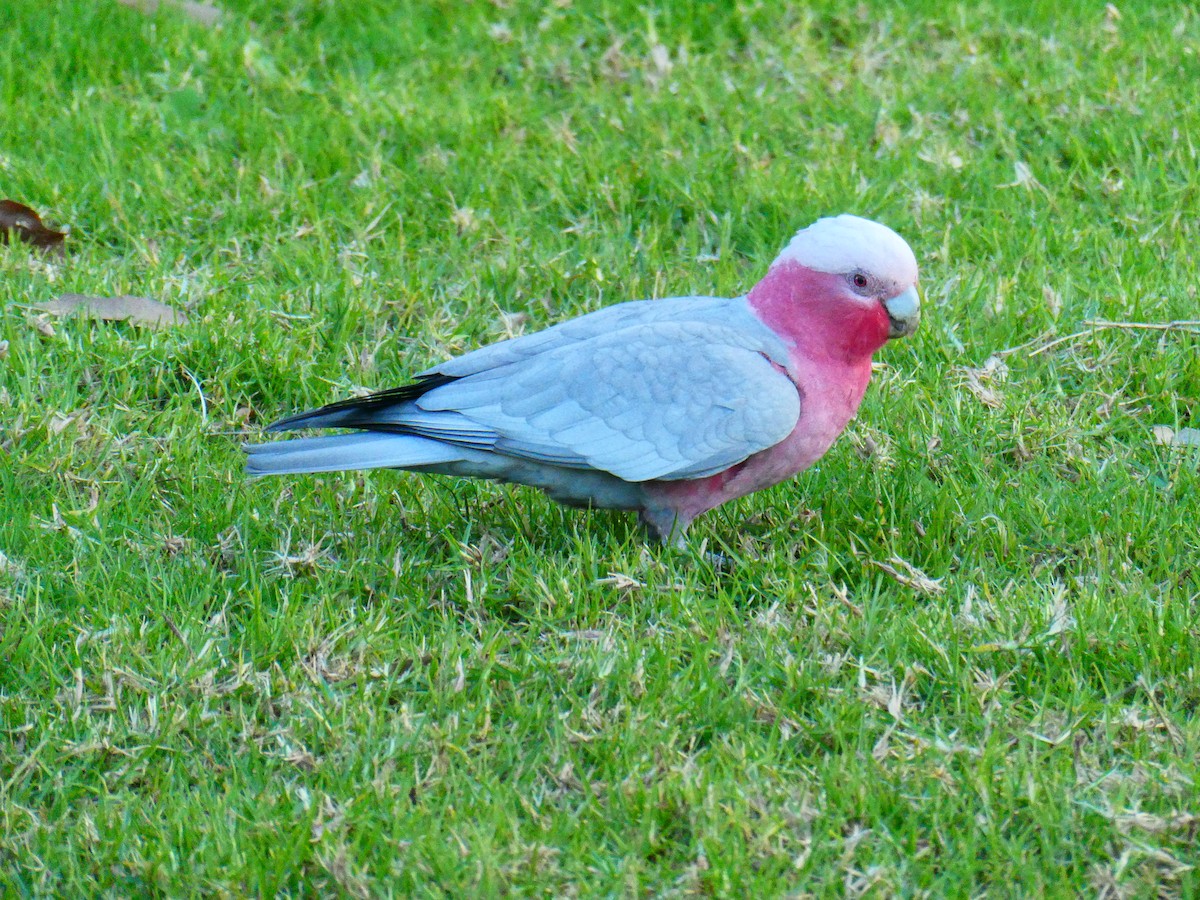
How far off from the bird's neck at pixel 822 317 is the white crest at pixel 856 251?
0.10ft

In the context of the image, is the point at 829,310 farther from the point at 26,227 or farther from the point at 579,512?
the point at 26,227

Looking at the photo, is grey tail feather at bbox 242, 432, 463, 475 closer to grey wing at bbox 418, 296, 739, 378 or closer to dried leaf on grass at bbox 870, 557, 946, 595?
grey wing at bbox 418, 296, 739, 378

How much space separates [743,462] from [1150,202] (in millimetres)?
2223

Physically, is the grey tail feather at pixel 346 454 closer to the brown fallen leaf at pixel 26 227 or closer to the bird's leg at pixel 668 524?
the bird's leg at pixel 668 524

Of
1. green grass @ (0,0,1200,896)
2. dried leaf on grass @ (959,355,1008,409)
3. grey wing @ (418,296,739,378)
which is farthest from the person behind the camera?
dried leaf on grass @ (959,355,1008,409)

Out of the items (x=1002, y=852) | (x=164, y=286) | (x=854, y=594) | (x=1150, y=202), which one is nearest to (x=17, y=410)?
(x=164, y=286)

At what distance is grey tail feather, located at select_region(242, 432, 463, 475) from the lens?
3273 mm

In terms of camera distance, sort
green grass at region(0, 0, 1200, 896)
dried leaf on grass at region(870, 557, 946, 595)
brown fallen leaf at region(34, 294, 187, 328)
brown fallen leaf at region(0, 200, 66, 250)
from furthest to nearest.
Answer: brown fallen leaf at region(0, 200, 66, 250) → brown fallen leaf at region(34, 294, 187, 328) → dried leaf on grass at region(870, 557, 946, 595) → green grass at region(0, 0, 1200, 896)

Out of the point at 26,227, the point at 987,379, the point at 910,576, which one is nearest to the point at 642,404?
the point at 910,576

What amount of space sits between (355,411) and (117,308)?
125 cm

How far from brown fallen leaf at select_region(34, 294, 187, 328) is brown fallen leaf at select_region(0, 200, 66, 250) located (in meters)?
0.47

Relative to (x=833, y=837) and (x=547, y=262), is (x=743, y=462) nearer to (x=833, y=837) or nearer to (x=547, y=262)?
(x=833, y=837)

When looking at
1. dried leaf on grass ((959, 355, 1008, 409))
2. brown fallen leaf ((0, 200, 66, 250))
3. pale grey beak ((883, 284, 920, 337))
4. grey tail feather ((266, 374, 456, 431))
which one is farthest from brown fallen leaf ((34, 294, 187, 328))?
dried leaf on grass ((959, 355, 1008, 409))

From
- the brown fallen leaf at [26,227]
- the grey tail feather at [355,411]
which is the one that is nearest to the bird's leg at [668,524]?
the grey tail feather at [355,411]
